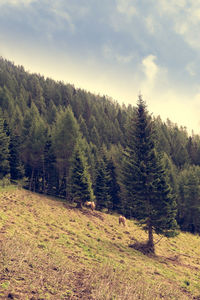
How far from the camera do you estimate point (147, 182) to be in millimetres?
21375

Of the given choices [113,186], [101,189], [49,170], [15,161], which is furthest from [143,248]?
[15,161]

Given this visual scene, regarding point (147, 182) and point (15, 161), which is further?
point (15, 161)

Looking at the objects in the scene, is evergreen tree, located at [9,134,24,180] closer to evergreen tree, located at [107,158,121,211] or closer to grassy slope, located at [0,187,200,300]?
evergreen tree, located at [107,158,121,211]

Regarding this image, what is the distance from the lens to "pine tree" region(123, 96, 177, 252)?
20.5 meters

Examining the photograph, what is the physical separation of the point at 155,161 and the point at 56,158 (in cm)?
2749

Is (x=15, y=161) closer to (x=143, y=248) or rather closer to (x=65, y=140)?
(x=65, y=140)

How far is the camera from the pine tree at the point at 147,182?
20.5 metres

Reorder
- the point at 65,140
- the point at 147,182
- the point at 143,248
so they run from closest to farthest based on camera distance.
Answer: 1. the point at 143,248
2. the point at 147,182
3. the point at 65,140

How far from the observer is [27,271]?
847 cm

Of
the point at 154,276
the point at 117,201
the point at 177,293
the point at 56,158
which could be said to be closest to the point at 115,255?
the point at 154,276

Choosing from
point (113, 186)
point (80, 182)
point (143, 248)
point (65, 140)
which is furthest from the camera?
point (113, 186)

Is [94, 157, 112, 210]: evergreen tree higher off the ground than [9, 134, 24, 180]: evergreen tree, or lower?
lower

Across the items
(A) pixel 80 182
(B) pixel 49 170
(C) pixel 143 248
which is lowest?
(C) pixel 143 248

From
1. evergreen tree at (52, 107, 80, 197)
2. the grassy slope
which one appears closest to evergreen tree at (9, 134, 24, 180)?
evergreen tree at (52, 107, 80, 197)
